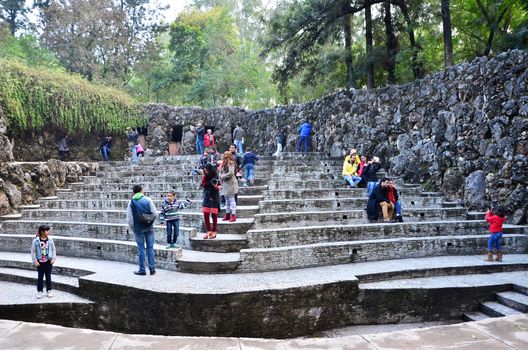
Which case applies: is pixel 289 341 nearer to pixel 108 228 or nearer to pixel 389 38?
pixel 108 228

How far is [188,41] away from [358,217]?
20.7m

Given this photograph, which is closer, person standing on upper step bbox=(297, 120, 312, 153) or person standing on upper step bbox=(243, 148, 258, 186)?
person standing on upper step bbox=(243, 148, 258, 186)

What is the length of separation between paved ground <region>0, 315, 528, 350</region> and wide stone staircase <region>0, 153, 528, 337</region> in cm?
117

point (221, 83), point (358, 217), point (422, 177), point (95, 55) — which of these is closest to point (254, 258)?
point (358, 217)

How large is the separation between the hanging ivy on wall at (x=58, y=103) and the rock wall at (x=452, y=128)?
832cm

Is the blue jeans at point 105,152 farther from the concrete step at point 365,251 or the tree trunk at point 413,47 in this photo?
the tree trunk at point 413,47

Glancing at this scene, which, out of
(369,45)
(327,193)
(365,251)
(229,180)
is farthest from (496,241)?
(369,45)

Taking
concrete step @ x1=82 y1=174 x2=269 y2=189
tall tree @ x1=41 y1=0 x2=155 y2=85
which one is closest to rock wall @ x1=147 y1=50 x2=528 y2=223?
concrete step @ x1=82 y1=174 x2=269 y2=189

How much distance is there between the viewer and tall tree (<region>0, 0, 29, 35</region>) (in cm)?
2220

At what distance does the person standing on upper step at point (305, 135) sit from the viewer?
43.9 feet

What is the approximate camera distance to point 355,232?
6879 mm

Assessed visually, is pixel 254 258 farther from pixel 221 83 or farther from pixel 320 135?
pixel 221 83

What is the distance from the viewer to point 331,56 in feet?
46.5

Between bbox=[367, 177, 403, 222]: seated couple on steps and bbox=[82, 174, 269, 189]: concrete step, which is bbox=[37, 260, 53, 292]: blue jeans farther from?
bbox=[367, 177, 403, 222]: seated couple on steps
